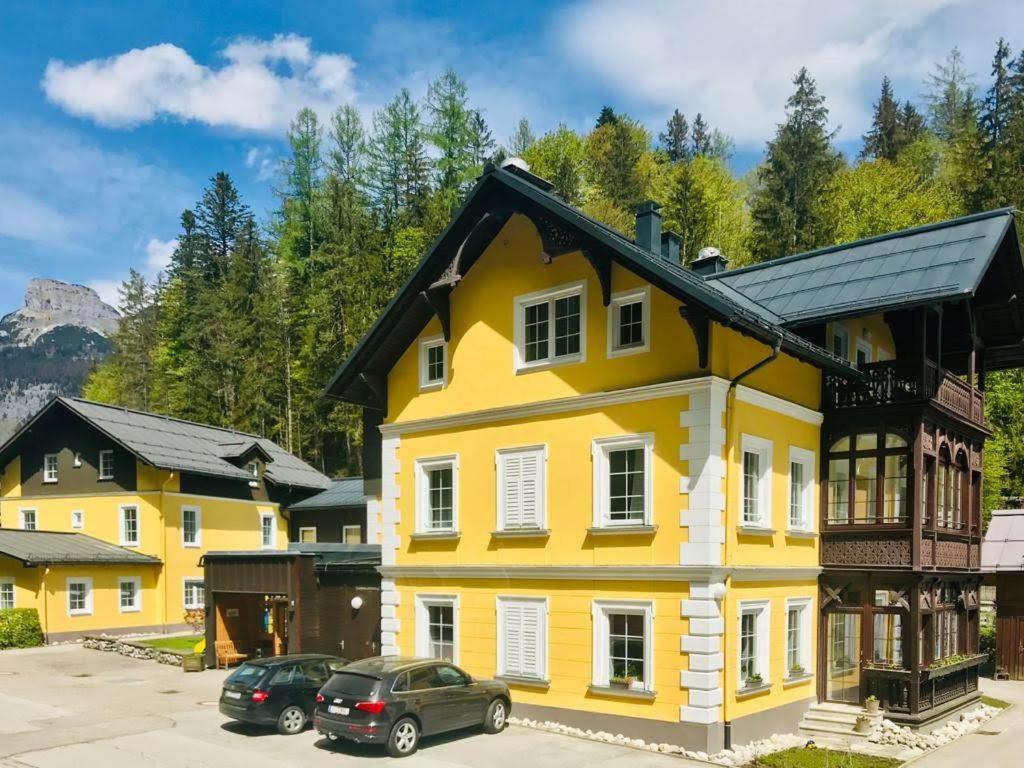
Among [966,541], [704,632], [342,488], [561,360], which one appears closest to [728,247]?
[342,488]

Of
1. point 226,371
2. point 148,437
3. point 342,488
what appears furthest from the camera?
point 226,371

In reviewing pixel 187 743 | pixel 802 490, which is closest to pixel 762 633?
pixel 802 490

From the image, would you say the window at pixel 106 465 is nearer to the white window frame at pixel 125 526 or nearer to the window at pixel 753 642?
the white window frame at pixel 125 526

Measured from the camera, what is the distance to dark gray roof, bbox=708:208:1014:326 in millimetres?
19000

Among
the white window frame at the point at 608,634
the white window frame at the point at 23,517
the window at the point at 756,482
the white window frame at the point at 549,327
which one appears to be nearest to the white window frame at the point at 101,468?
the white window frame at the point at 23,517

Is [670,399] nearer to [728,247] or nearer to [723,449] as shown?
[723,449]

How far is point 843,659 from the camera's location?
21.5 m

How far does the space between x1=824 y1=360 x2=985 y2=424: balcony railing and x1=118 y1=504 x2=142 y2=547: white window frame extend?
30195 millimetres

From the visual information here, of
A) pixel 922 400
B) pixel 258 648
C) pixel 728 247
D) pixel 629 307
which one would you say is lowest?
pixel 258 648

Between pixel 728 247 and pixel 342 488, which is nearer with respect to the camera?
pixel 342 488

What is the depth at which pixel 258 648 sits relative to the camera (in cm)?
2809

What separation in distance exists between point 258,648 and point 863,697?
60.3 ft

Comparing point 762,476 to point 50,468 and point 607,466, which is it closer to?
point 607,466

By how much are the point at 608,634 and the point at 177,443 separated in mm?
29405
